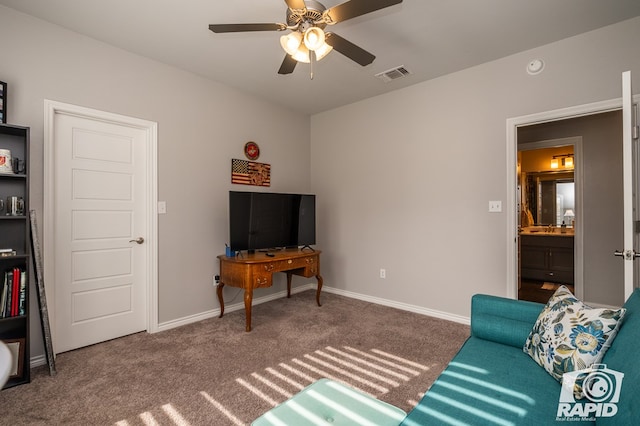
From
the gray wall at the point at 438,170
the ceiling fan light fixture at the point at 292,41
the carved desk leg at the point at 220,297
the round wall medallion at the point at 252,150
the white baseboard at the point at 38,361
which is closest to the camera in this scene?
the ceiling fan light fixture at the point at 292,41

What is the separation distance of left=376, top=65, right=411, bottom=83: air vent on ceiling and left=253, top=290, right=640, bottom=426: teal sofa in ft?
8.78

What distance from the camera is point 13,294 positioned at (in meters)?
2.09

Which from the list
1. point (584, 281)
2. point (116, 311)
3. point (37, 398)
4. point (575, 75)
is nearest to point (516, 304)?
point (575, 75)

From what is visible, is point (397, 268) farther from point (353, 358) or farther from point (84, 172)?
point (84, 172)

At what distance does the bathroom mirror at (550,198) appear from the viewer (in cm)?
541

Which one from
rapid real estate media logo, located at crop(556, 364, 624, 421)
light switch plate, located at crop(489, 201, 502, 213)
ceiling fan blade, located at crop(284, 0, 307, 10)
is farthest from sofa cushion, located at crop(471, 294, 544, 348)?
ceiling fan blade, located at crop(284, 0, 307, 10)

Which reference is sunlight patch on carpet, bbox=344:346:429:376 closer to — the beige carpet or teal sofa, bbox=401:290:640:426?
the beige carpet

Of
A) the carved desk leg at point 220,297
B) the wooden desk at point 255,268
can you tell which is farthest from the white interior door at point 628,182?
the carved desk leg at point 220,297

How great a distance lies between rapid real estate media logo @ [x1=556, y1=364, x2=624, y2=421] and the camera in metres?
1.03

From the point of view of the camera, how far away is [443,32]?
259cm

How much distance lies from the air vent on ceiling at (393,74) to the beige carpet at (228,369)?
268 cm

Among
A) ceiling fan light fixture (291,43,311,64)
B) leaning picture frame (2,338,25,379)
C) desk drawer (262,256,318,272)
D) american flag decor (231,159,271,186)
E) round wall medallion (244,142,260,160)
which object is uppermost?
ceiling fan light fixture (291,43,311,64)

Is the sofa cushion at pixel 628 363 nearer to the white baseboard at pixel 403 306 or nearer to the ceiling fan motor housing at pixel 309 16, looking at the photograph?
the white baseboard at pixel 403 306

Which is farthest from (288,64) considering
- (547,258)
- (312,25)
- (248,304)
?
(547,258)
